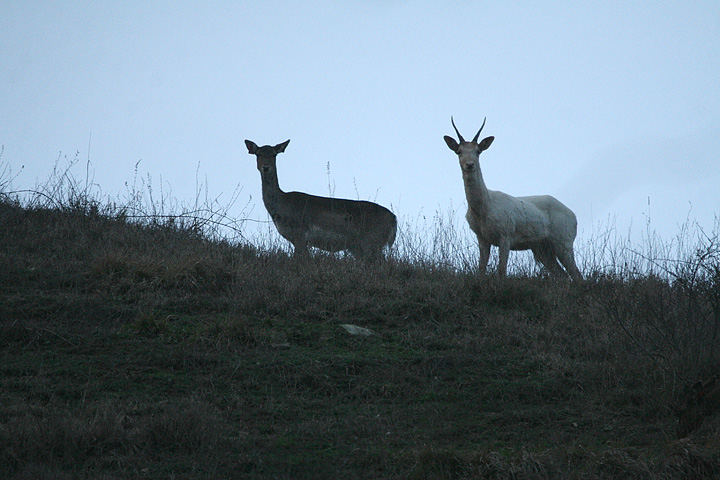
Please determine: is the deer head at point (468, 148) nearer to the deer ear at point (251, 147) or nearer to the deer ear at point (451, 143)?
the deer ear at point (451, 143)

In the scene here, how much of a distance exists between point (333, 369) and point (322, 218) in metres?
6.62

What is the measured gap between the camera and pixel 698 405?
18.9 ft

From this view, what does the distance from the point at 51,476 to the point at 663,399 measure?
178 inches

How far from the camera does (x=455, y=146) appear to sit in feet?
44.5

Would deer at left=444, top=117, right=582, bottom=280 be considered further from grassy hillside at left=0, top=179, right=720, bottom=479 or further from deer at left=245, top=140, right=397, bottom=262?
grassy hillside at left=0, top=179, right=720, bottom=479

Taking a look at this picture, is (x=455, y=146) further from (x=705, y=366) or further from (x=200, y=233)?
(x=705, y=366)

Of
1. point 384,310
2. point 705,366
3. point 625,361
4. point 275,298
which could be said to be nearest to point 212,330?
point 275,298

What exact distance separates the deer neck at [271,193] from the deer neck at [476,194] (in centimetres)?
334

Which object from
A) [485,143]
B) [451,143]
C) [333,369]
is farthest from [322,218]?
[333,369]

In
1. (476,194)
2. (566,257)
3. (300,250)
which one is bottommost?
(300,250)

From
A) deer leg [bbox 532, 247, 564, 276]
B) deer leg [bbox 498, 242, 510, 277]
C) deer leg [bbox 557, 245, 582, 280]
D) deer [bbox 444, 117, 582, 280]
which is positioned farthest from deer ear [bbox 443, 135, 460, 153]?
deer leg [bbox 557, 245, 582, 280]

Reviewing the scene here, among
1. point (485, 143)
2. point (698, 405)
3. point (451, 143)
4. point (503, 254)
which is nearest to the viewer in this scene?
point (698, 405)

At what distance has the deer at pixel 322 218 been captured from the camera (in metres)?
13.3

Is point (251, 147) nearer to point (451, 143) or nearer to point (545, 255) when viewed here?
point (451, 143)
